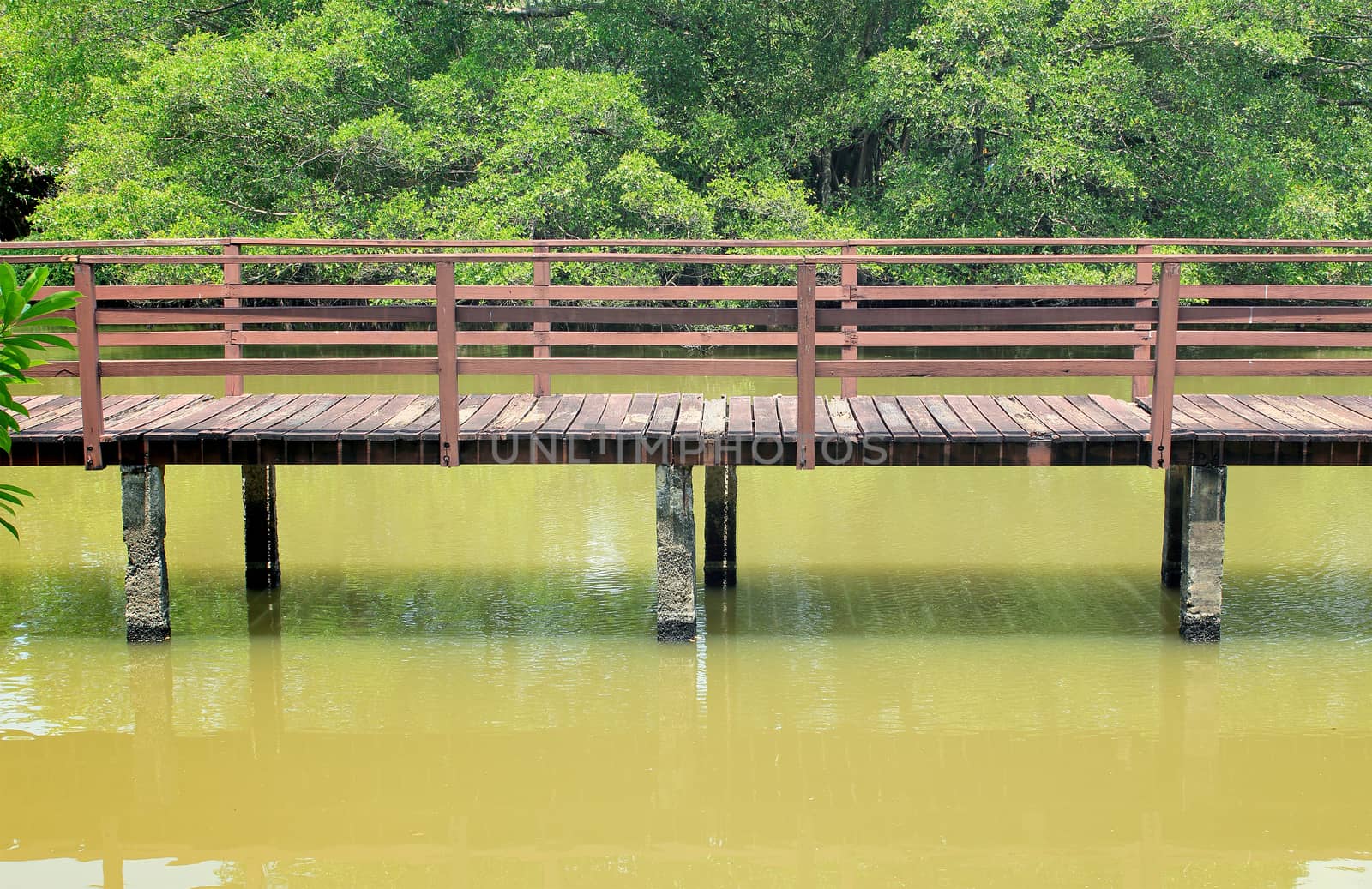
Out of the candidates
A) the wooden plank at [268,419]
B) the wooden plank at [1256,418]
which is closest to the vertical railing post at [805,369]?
the wooden plank at [1256,418]

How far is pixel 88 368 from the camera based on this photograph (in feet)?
23.1

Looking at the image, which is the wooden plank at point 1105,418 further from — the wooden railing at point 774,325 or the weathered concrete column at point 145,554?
the weathered concrete column at point 145,554

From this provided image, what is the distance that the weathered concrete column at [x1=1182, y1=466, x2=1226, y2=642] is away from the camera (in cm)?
705

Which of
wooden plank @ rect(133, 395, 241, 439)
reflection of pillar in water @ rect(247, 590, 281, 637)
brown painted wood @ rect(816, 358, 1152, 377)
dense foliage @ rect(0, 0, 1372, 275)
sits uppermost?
dense foliage @ rect(0, 0, 1372, 275)

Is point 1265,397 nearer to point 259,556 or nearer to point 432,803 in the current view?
point 432,803

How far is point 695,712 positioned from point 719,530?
7.18 ft

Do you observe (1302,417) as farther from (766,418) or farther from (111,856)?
(111,856)

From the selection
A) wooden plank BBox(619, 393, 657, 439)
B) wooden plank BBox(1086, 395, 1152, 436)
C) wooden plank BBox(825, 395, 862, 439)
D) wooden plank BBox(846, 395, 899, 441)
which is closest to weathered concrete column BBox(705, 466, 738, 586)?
wooden plank BBox(619, 393, 657, 439)

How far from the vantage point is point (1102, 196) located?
2100cm

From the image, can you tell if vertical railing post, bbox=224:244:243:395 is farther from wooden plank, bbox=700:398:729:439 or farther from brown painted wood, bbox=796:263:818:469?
brown painted wood, bbox=796:263:818:469

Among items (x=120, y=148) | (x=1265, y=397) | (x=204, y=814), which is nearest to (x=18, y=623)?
(x=204, y=814)

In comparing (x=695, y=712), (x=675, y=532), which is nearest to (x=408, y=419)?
(x=675, y=532)

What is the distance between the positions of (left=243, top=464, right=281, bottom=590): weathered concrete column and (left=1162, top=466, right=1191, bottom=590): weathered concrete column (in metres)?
5.24

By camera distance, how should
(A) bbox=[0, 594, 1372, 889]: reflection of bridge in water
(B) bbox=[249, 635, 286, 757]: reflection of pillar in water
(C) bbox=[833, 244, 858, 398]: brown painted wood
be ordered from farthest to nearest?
(C) bbox=[833, 244, 858, 398]: brown painted wood → (B) bbox=[249, 635, 286, 757]: reflection of pillar in water → (A) bbox=[0, 594, 1372, 889]: reflection of bridge in water
